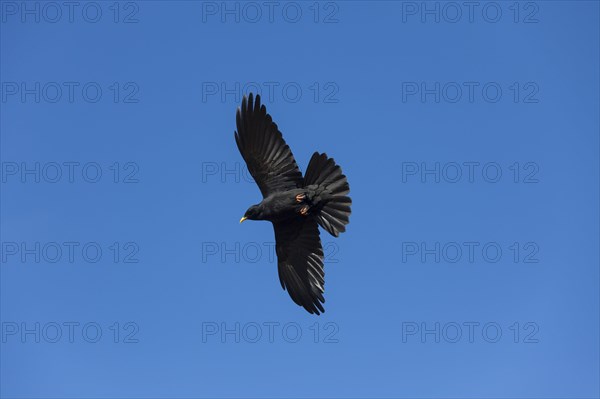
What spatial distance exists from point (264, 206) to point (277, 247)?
1.45 metres

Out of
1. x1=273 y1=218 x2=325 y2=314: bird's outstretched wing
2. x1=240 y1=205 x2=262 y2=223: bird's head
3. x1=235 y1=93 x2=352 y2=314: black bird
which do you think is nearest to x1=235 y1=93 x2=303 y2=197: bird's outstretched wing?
x1=235 y1=93 x2=352 y2=314: black bird

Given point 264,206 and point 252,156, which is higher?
point 252,156

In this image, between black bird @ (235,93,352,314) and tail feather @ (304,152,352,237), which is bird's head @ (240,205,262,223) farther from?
tail feather @ (304,152,352,237)

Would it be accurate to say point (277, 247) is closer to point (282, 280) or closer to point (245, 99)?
point (282, 280)

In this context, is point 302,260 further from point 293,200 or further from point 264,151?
point 264,151

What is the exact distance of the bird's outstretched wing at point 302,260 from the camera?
17391mm

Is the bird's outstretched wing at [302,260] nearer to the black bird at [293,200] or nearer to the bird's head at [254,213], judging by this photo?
the black bird at [293,200]

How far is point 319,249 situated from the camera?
17.5 meters

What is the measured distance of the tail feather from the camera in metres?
16.2

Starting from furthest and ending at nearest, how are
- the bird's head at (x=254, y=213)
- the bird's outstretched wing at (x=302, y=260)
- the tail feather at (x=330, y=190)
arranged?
the bird's outstretched wing at (x=302, y=260) → the bird's head at (x=254, y=213) → the tail feather at (x=330, y=190)

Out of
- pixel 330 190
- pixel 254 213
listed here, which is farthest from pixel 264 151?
pixel 330 190

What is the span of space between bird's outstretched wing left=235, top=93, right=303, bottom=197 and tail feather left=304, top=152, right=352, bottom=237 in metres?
0.59

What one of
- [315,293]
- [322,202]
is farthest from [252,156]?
[315,293]

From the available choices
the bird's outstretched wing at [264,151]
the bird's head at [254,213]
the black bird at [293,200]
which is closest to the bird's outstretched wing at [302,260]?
the black bird at [293,200]
